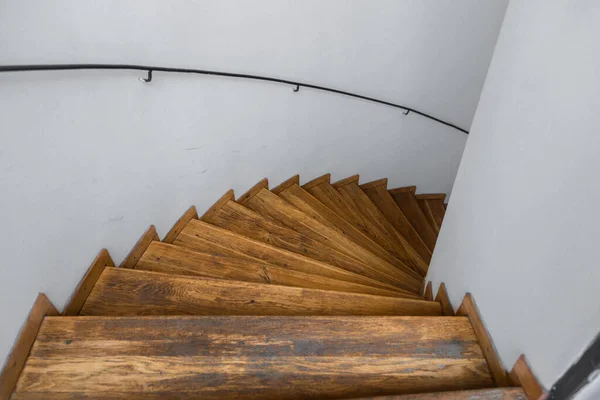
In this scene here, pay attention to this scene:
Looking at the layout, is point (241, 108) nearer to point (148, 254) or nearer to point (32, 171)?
point (148, 254)

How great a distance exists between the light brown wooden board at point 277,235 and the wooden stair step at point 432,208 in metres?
1.56

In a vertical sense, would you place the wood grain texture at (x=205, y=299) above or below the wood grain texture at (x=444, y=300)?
below

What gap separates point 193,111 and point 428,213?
262 centimetres

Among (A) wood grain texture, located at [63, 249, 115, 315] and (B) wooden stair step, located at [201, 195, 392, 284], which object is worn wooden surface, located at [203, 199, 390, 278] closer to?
(B) wooden stair step, located at [201, 195, 392, 284]

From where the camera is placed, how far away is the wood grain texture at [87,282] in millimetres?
1263

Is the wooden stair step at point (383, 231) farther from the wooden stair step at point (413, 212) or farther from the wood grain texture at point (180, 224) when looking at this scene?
the wood grain texture at point (180, 224)

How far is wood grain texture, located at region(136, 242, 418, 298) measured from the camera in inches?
65.3

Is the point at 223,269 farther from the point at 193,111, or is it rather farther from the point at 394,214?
the point at 394,214

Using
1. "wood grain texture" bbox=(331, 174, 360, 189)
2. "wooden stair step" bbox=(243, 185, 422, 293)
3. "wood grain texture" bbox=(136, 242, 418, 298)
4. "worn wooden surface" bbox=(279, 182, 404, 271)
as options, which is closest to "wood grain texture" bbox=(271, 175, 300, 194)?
"worn wooden surface" bbox=(279, 182, 404, 271)

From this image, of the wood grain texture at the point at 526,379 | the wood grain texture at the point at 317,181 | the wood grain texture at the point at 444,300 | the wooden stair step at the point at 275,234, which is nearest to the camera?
the wood grain texture at the point at 526,379

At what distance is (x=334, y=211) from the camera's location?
9.53 ft

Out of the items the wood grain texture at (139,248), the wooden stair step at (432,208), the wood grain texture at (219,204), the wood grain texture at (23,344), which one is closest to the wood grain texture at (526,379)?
the wood grain texture at (23,344)

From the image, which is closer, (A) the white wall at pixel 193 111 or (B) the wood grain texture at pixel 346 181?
(A) the white wall at pixel 193 111

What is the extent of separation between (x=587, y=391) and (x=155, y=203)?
1702mm
